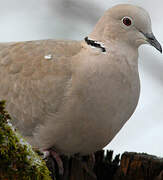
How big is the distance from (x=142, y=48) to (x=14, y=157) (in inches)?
171

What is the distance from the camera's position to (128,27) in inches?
177

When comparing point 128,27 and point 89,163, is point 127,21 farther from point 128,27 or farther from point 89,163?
point 89,163

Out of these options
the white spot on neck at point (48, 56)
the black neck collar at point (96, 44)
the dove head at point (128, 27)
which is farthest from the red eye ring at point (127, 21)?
the white spot on neck at point (48, 56)

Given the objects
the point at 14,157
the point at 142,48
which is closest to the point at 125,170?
the point at 14,157

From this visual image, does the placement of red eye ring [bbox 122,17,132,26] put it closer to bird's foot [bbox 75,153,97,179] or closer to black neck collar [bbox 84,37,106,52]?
black neck collar [bbox 84,37,106,52]

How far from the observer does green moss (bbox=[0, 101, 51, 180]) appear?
2.15 meters

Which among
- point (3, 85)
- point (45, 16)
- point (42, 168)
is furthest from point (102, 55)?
point (45, 16)

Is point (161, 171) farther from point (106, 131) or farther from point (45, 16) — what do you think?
point (45, 16)

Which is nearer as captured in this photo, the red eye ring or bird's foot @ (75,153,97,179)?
bird's foot @ (75,153,97,179)

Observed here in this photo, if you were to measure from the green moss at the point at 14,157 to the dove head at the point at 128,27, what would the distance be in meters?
2.44

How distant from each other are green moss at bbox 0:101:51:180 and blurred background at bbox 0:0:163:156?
4.23 m

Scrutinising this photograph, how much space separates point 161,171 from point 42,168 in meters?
1.98

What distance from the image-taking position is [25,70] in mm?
4609

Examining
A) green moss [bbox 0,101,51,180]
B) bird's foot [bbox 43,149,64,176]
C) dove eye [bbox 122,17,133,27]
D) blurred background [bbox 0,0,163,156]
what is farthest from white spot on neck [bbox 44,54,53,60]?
green moss [bbox 0,101,51,180]
